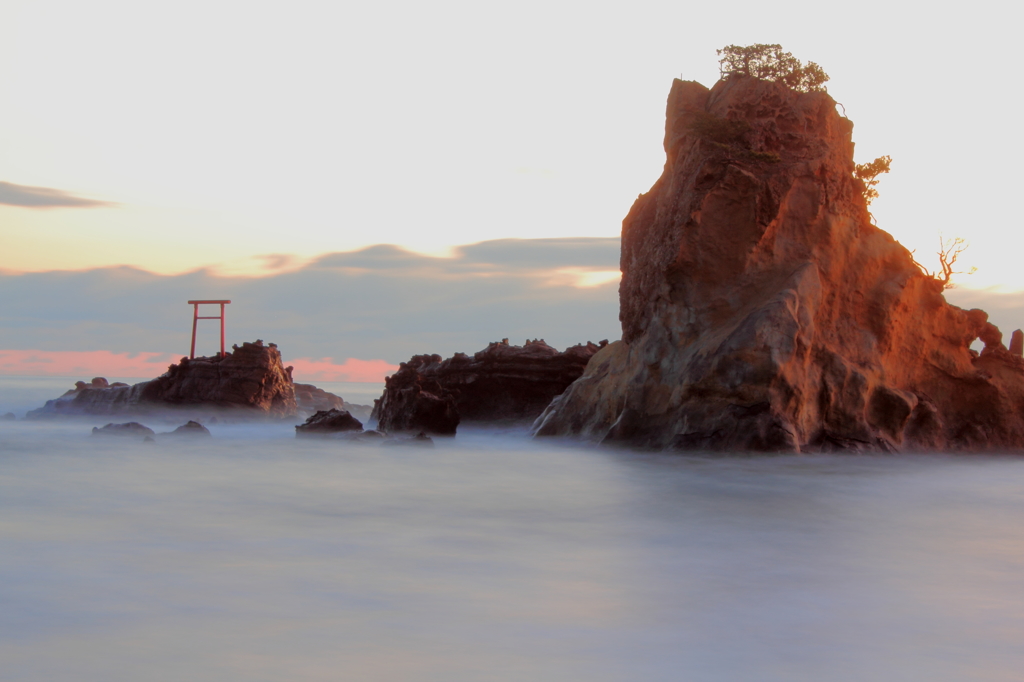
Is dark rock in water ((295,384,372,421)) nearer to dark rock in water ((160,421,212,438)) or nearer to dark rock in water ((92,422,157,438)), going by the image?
dark rock in water ((92,422,157,438))

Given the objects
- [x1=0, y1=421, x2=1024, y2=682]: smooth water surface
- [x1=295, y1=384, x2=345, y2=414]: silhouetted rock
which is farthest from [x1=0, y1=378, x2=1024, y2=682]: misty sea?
[x1=295, y1=384, x2=345, y2=414]: silhouetted rock

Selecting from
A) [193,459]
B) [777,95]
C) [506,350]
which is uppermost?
[777,95]

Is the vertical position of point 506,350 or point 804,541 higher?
point 506,350

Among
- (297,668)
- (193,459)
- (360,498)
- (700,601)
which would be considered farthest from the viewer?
(193,459)

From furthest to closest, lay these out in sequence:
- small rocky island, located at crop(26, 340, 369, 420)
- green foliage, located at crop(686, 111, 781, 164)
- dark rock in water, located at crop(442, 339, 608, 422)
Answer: small rocky island, located at crop(26, 340, 369, 420)
dark rock in water, located at crop(442, 339, 608, 422)
green foliage, located at crop(686, 111, 781, 164)

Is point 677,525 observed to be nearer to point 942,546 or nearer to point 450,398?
point 942,546

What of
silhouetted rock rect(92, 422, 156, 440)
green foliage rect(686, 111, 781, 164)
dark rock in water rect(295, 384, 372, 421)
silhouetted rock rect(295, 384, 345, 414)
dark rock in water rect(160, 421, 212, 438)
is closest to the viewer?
green foliage rect(686, 111, 781, 164)

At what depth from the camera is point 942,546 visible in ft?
37.4

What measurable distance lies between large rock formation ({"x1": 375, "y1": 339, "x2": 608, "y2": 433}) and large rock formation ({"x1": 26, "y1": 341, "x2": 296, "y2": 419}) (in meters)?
9.71

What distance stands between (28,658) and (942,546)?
33.9 feet

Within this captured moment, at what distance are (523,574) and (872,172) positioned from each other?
23.0 m

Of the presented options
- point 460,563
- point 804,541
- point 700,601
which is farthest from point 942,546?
point 460,563

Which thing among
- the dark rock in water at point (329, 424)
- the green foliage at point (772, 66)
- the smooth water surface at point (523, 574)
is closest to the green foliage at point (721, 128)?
the green foliage at point (772, 66)

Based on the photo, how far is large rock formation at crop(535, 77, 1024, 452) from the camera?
62.8ft
